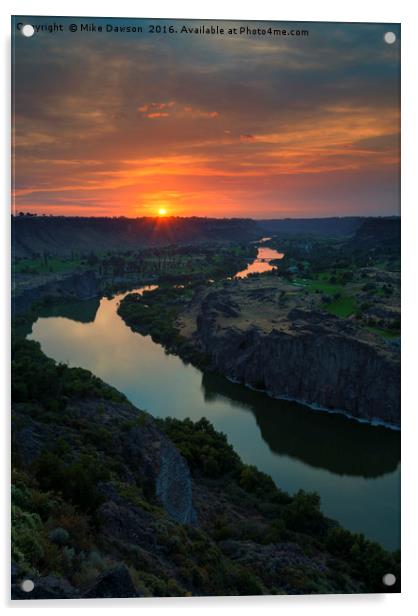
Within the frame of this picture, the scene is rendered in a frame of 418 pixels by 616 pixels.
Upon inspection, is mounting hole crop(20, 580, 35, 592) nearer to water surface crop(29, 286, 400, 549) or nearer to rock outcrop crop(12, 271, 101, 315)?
water surface crop(29, 286, 400, 549)

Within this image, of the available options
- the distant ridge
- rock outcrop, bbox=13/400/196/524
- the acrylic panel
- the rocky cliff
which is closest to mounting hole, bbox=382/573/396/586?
the acrylic panel

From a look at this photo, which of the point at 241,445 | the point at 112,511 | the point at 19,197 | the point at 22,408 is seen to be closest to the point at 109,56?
the point at 19,197

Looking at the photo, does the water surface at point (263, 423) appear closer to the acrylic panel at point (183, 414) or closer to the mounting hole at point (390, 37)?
the acrylic panel at point (183, 414)

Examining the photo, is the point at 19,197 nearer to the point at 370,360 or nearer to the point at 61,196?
the point at 61,196

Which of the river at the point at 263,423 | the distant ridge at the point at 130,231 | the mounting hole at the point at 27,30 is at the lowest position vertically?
the river at the point at 263,423

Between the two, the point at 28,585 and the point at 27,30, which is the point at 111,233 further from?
the point at 28,585

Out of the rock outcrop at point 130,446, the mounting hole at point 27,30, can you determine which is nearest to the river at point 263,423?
the rock outcrop at point 130,446

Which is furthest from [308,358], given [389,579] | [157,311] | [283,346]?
[157,311]
